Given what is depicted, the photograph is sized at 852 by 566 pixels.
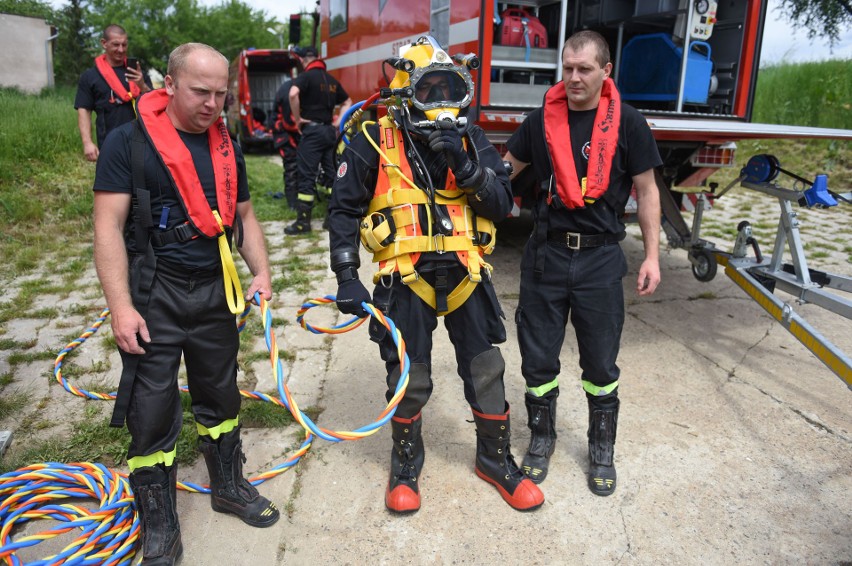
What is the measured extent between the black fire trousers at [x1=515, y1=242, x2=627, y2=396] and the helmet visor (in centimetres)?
95

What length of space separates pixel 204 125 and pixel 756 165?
380cm

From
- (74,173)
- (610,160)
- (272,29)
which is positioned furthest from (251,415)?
(272,29)

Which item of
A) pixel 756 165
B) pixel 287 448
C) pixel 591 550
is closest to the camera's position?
pixel 591 550

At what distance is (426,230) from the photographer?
264cm

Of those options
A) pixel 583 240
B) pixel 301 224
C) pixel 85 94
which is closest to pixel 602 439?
pixel 583 240

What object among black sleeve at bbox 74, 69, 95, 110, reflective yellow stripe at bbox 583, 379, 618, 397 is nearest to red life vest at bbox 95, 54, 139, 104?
black sleeve at bbox 74, 69, 95, 110

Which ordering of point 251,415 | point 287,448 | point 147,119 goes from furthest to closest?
1. point 251,415
2. point 287,448
3. point 147,119

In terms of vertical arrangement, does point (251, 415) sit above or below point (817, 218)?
below

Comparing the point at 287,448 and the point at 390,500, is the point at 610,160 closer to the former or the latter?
the point at 390,500

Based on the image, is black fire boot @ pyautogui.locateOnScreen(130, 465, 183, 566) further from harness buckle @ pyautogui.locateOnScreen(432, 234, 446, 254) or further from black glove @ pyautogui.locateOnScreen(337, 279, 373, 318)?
harness buckle @ pyautogui.locateOnScreen(432, 234, 446, 254)

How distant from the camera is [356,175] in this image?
2.65m

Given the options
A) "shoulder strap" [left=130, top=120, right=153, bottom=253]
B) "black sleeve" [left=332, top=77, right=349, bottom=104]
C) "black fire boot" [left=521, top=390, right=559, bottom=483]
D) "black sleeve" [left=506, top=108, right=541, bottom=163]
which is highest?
"black sleeve" [left=332, top=77, right=349, bottom=104]

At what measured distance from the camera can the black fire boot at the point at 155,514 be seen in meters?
2.48

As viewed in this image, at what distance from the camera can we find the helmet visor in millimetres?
2416
